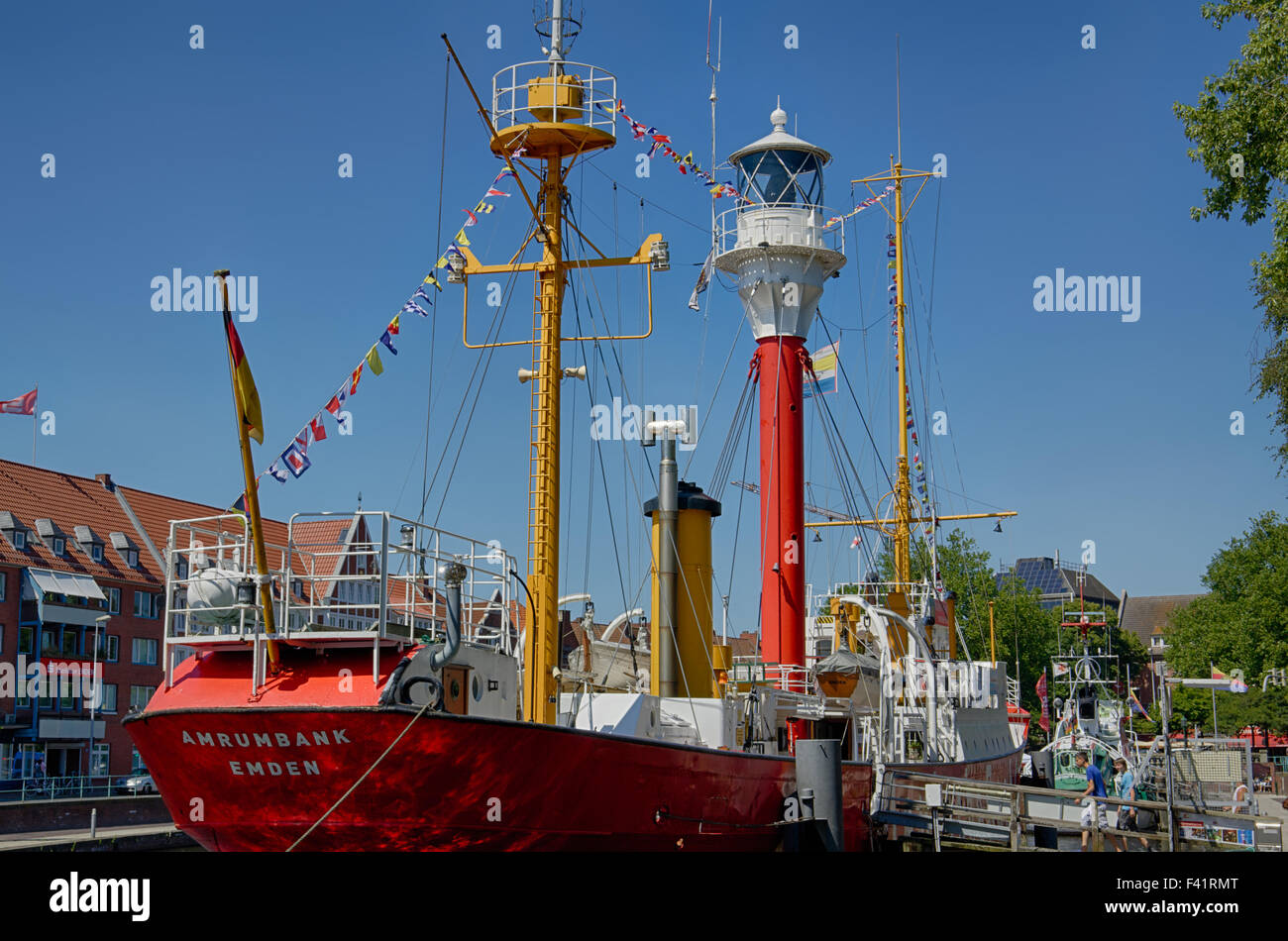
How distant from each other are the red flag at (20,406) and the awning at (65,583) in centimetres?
1043

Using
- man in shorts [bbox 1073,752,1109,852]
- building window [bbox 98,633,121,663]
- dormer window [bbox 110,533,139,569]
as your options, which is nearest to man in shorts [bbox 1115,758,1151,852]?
man in shorts [bbox 1073,752,1109,852]

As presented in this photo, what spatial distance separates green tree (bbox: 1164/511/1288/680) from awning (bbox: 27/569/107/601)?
1973 inches

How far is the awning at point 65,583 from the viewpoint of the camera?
55094 mm

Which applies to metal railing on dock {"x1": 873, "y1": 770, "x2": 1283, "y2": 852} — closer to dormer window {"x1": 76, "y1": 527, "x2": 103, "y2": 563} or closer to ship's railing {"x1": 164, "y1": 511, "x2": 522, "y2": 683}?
ship's railing {"x1": 164, "y1": 511, "x2": 522, "y2": 683}

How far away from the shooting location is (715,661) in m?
23.0

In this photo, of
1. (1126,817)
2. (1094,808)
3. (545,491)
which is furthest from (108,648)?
(1094,808)

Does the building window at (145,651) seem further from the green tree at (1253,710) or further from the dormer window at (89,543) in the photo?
the green tree at (1253,710)

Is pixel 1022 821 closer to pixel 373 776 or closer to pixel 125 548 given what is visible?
pixel 373 776

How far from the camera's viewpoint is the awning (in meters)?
55.1

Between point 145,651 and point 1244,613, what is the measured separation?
5049 centimetres

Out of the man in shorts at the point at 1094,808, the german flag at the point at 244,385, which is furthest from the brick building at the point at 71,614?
the man in shorts at the point at 1094,808
